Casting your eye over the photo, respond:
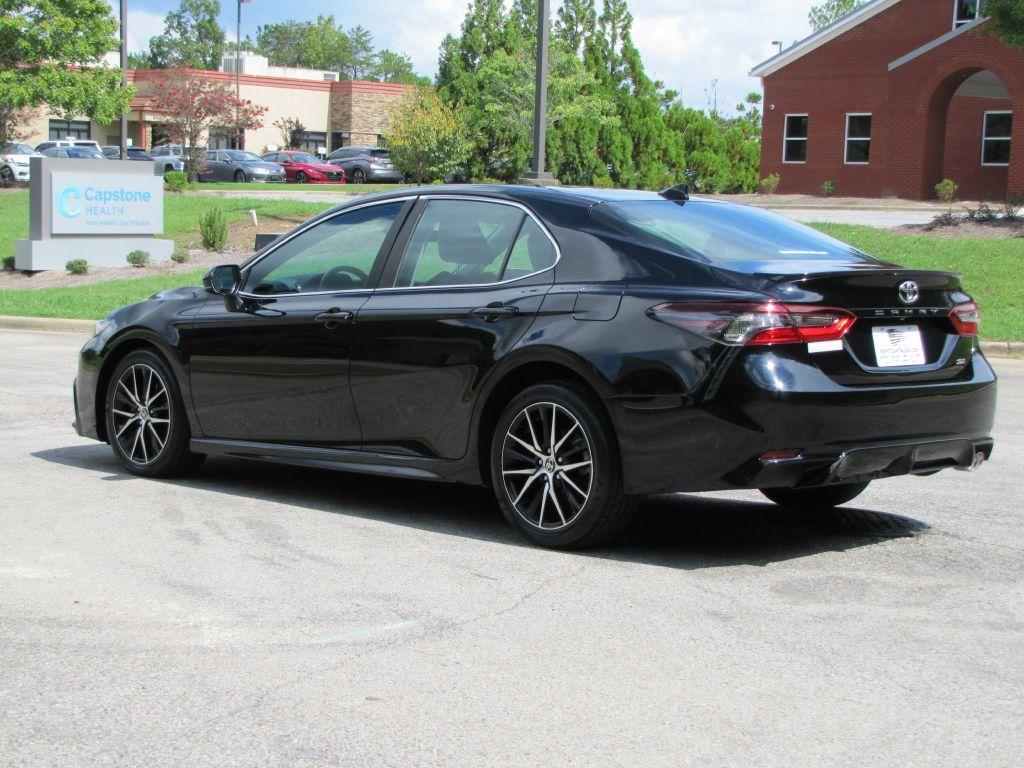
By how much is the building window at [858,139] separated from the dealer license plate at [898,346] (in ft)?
131

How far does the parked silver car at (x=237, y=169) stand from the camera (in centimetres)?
5569

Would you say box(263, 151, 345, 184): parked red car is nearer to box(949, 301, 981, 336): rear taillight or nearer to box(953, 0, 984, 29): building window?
box(953, 0, 984, 29): building window

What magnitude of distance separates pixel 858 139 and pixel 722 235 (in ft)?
131

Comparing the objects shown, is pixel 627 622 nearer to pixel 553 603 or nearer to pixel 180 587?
pixel 553 603

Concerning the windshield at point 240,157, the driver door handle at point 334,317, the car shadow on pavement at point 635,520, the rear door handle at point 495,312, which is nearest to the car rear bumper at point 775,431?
the car shadow on pavement at point 635,520

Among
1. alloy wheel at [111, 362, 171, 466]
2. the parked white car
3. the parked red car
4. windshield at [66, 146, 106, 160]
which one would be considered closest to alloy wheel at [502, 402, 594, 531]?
alloy wheel at [111, 362, 171, 466]

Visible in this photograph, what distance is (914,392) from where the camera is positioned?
19.2 ft

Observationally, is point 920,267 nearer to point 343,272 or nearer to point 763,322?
point 343,272

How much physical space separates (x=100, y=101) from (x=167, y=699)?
42.9m

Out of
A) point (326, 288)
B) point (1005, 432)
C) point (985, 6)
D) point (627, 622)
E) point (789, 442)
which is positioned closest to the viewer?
point (627, 622)

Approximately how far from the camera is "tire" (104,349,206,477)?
7684mm

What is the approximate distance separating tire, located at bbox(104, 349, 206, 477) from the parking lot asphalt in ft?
0.65

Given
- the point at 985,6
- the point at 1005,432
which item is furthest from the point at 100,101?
the point at 1005,432

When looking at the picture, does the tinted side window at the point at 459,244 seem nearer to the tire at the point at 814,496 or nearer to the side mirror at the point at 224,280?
the side mirror at the point at 224,280
